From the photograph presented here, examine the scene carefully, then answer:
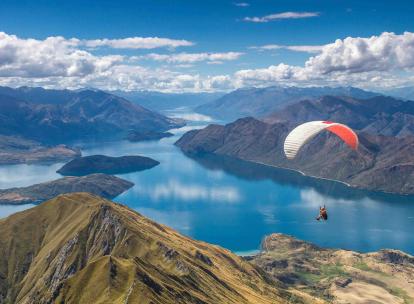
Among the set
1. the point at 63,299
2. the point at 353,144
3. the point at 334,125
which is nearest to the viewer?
the point at 353,144

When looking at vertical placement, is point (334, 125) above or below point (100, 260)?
above

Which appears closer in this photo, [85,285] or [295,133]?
[295,133]

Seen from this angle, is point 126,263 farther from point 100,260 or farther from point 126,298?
point 126,298

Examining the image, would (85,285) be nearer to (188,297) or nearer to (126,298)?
(126,298)

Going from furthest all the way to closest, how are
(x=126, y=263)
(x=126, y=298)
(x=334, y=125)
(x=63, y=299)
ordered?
(x=126, y=263) < (x=63, y=299) < (x=126, y=298) < (x=334, y=125)

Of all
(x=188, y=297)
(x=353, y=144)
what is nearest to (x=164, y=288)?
(x=188, y=297)

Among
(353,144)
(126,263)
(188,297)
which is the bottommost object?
(188,297)

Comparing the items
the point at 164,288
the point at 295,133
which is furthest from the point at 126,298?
the point at 295,133
